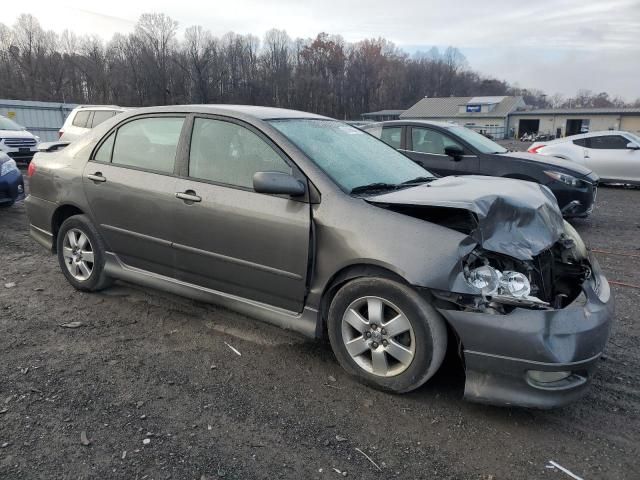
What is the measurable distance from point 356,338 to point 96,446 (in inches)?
60.0

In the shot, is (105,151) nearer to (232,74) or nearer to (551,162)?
(551,162)

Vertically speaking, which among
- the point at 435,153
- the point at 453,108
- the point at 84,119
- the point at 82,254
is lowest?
the point at 82,254

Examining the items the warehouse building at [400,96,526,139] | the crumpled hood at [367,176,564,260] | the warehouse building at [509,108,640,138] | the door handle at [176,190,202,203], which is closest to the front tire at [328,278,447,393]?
the crumpled hood at [367,176,564,260]

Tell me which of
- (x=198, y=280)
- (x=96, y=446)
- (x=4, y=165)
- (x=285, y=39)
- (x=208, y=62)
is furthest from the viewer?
(x=285, y=39)

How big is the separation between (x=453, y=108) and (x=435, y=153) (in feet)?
248

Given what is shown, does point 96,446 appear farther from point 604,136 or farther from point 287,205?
point 604,136

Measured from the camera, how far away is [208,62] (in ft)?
265

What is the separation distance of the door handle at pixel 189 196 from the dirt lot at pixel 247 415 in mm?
1027

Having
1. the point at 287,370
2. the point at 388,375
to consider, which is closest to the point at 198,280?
the point at 287,370

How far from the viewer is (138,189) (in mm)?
3980

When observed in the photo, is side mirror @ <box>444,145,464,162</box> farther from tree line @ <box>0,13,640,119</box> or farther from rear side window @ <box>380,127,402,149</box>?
tree line @ <box>0,13,640,119</box>

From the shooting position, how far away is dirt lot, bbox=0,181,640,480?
96.3 inches

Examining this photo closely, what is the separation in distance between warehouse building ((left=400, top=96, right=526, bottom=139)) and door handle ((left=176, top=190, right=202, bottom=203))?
68.8 metres

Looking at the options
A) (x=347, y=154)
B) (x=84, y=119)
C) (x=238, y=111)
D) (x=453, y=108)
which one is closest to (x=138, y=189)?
(x=238, y=111)
